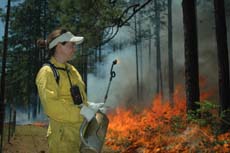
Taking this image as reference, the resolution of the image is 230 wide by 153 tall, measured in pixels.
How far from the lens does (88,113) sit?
3.02m

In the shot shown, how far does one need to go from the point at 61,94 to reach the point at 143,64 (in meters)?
35.4

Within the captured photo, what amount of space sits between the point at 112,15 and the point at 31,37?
997 inches

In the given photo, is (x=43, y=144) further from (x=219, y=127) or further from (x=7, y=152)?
(x=219, y=127)

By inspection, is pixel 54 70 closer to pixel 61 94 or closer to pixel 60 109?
pixel 61 94

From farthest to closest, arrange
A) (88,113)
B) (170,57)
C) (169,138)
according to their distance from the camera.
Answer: (170,57) < (169,138) < (88,113)

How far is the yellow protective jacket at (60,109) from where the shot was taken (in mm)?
3096

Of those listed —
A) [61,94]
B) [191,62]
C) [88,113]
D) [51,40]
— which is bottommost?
[88,113]

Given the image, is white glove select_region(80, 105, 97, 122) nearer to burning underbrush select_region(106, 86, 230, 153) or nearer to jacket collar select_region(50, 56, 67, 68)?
jacket collar select_region(50, 56, 67, 68)

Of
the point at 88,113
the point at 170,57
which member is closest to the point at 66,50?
the point at 88,113

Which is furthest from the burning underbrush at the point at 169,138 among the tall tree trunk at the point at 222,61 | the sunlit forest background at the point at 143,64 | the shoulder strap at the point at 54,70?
the shoulder strap at the point at 54,70

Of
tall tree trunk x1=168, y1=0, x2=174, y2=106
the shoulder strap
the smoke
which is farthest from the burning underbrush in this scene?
the smoke

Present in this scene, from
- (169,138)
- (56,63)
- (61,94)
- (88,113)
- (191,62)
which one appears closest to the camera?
(88,113)

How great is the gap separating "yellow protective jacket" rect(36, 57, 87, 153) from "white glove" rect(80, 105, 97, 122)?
0.45 feet

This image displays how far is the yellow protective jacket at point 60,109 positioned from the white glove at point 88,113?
0.45ft
